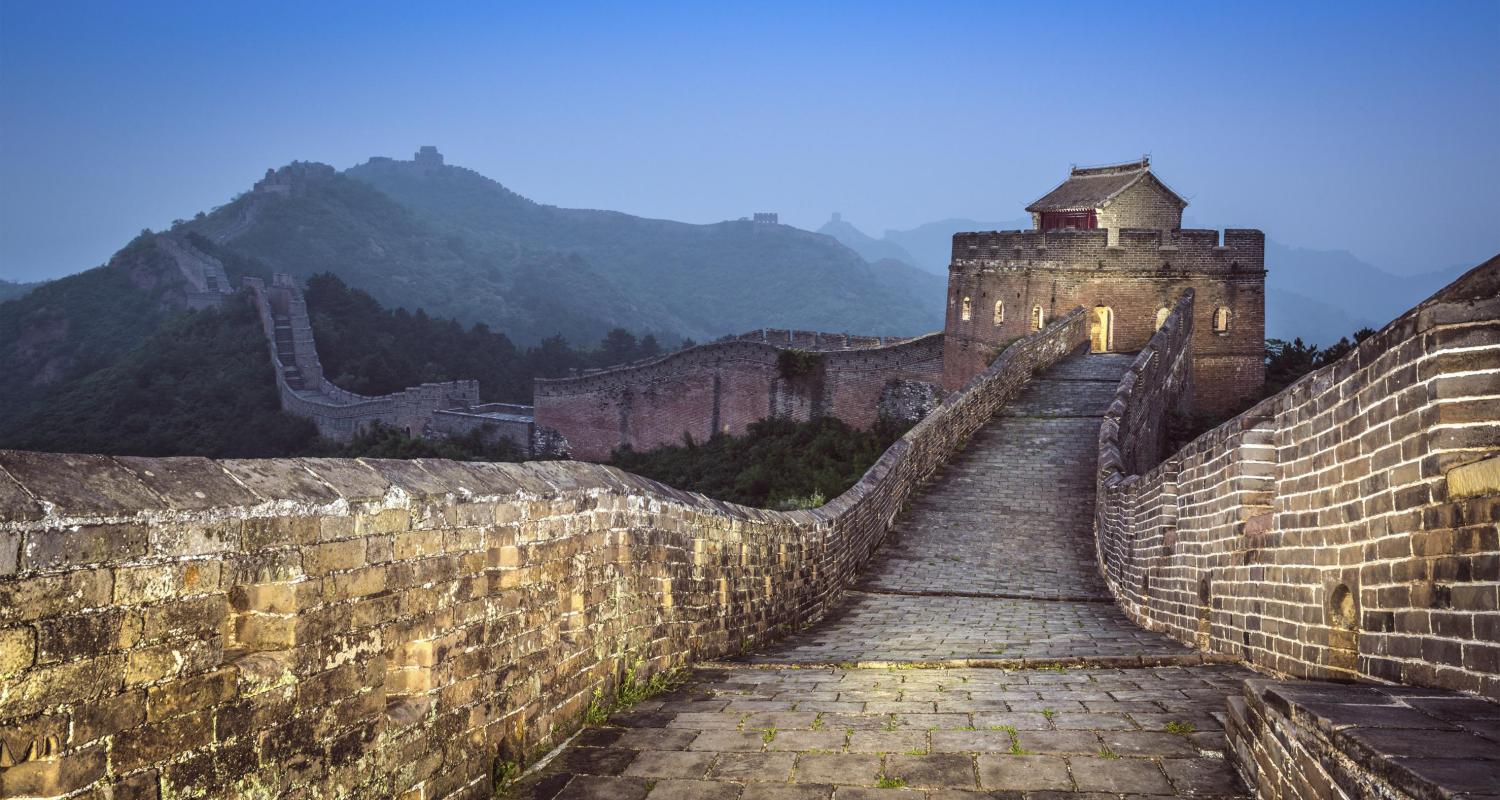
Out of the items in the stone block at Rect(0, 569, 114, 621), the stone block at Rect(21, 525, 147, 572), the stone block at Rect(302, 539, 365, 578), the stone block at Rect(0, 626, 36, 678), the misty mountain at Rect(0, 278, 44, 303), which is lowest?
the stone block at Rect(0, 626, 36, 678)

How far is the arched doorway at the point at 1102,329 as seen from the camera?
26509 millimetres

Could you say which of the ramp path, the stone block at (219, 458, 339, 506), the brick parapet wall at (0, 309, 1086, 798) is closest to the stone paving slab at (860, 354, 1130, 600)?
the ramp path

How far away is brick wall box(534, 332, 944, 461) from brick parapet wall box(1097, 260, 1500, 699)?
24.9 meters

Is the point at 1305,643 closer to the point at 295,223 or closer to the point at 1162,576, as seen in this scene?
the point at 1162,576

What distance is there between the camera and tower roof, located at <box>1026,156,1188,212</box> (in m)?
30.2

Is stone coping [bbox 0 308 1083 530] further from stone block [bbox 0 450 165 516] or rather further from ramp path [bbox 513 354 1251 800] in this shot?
ramp path [bbox 513 354 1251 800]

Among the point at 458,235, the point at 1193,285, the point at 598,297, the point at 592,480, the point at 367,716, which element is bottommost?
the point at 367,716

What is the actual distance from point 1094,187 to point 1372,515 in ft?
93.0

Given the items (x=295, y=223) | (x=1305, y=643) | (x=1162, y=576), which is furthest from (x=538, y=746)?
(x=295, y=223)

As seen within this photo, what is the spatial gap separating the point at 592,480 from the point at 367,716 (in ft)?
6.21

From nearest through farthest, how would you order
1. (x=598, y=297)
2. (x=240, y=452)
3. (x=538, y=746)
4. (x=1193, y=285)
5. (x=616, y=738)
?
(x=538, y=746) → (x=616, y=738) → (x=1193, y=285) → (x=240, y=452) → (x=598, y=297)

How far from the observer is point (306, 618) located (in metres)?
3.29

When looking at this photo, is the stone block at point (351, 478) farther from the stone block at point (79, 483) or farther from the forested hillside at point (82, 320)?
the forested hillside at point (82, 320)

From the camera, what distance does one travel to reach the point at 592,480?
529cm
